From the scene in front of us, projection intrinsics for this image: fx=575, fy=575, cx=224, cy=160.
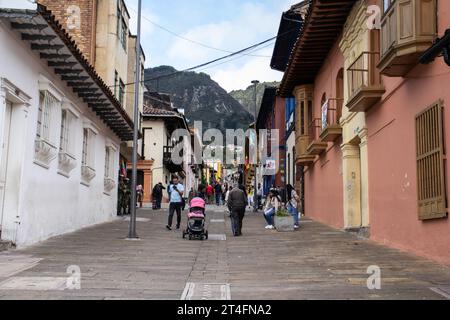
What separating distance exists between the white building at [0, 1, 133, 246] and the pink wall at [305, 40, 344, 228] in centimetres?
704

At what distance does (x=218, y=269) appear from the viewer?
9.69 m

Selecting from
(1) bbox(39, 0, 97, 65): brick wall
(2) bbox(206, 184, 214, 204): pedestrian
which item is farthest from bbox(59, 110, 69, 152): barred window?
(2) bbox(206, 184, 214, 204): pedestrian

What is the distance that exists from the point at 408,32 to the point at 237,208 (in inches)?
290

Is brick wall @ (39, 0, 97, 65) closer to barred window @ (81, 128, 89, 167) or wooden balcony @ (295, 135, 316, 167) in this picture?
barred window @ (81, 128, 89, 167)

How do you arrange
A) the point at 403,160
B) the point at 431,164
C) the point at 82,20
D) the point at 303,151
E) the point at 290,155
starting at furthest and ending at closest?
Answer: the point at 290,155
the point at 82,20
the point at 303,151
the point at 403,160
the point at 431,164

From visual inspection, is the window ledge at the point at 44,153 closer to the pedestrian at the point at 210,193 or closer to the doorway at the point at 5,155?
the doorway at the point at 5,155

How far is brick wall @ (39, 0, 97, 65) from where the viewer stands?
80.4ft

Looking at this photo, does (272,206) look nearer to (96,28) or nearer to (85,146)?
(85,146)

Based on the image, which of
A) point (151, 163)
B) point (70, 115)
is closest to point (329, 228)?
point (70, 115)

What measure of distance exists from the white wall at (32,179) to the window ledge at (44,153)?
149 millimetres

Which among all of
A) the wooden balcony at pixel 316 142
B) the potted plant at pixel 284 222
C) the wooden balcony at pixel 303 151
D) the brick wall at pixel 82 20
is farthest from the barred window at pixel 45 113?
the brick wall at pixel 82 20

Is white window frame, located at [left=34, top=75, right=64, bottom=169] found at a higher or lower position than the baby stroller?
higher

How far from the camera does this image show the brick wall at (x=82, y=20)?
24.5m

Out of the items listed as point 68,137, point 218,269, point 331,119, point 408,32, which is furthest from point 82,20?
point 218,269
